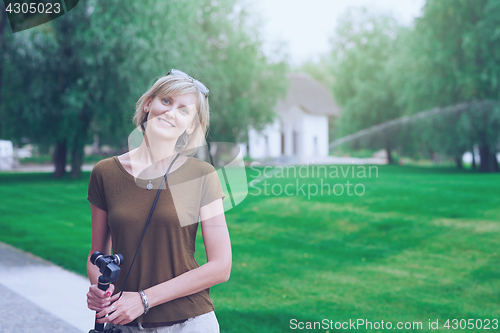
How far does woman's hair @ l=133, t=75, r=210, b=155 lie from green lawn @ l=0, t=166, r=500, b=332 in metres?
2.93

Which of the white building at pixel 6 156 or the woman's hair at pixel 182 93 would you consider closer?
the woman's hair at pixel 182 93

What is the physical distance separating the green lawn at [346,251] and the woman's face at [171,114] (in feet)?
10.2

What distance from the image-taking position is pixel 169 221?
168cm

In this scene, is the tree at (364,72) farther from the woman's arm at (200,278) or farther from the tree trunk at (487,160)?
the woman's arm at (200,278)

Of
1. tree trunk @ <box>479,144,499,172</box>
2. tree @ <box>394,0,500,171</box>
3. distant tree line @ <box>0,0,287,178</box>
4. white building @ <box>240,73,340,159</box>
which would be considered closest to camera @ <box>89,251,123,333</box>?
distant tree line @ <box>0,0,287,178</box>

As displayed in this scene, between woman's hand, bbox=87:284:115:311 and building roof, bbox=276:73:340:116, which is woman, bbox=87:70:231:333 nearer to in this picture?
woman's hand, bbox=87:284:115:311

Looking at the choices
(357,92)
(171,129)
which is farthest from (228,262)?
(357,92)

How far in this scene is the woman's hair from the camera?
1.71 metres

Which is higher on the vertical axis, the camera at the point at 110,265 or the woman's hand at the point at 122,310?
the camera at the point at 110,265

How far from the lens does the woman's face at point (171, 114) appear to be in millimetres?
1717

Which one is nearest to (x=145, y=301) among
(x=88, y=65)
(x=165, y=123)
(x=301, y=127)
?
(x=165, y=123)

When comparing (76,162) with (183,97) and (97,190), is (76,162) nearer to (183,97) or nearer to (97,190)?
(97,190)

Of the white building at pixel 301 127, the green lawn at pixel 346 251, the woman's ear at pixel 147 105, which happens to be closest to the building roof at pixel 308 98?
the white building at pixel 301 127

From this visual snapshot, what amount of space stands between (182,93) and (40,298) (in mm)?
4524
